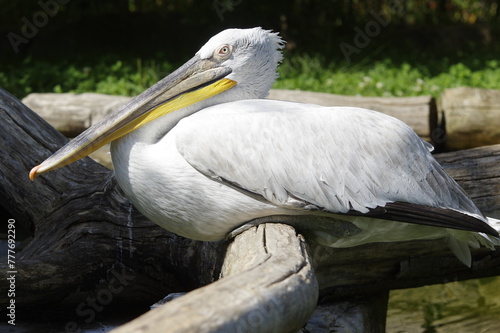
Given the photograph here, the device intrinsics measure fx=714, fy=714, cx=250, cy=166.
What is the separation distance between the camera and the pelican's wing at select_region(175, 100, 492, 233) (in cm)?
245

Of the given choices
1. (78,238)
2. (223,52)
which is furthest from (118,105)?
(223,52)

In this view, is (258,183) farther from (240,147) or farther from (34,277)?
(34,277)

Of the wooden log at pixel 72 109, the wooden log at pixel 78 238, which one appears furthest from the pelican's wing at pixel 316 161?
the wooden log at pixel 72 109

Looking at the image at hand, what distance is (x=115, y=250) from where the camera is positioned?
329cm

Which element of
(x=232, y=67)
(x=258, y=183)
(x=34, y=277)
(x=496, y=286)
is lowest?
(x=496, y=286)

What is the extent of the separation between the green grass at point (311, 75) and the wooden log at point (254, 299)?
440cm

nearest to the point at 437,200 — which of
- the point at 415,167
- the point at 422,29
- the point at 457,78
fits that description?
the point at 415,167

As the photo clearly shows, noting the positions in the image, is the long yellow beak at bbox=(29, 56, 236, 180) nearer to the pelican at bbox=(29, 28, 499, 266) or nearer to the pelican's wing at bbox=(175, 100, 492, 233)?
the pelican at bbox=(29, 28, 499, 266)

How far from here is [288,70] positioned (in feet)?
24.0

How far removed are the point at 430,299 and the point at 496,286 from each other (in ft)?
1.46
